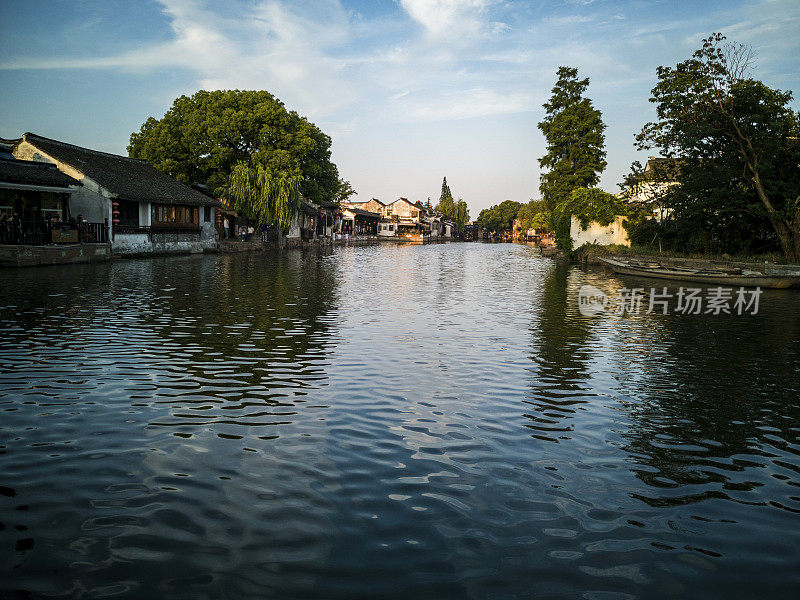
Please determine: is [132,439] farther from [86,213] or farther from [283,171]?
[283,171]

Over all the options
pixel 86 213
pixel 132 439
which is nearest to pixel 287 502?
pixel 132 439

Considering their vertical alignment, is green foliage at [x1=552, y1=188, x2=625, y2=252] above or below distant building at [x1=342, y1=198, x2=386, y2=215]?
below

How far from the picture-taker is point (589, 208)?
145 ft

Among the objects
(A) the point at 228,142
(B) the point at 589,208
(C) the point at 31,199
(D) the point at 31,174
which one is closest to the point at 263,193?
(A) the point at 228,142

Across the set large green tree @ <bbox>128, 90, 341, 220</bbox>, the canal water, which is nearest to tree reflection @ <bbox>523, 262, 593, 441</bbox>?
the canal water

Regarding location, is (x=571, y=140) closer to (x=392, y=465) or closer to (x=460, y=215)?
(x=392, y=465)

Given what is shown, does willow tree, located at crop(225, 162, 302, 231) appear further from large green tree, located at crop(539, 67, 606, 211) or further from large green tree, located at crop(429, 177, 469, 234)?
large green tree, located at crop(429, 177, 469, 234)

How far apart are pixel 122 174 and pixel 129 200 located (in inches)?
154

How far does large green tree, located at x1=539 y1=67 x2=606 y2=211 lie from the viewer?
2087 inches

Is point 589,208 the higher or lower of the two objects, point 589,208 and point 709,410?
the higher

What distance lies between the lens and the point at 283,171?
171 feet

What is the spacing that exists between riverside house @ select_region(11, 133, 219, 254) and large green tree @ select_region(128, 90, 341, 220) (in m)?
5.29

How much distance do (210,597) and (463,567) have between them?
1611 millimetres

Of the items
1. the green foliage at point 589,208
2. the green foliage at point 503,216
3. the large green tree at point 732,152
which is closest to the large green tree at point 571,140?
the green foliage at point 589,208
